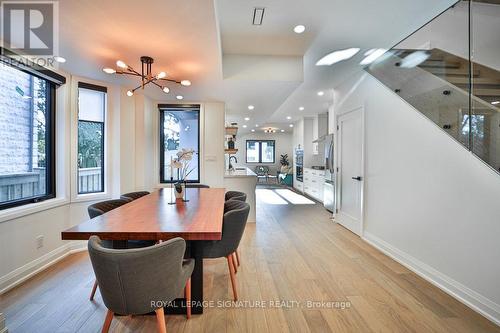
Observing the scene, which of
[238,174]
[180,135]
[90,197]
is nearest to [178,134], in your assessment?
[180,135]

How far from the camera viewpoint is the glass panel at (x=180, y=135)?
5.00 m

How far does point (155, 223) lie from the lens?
178 cm

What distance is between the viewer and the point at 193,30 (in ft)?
7.22

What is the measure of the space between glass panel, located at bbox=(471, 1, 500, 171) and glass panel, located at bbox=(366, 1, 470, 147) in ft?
0.27

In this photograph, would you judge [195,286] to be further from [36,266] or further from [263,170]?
[263,170]

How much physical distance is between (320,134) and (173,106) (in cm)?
493

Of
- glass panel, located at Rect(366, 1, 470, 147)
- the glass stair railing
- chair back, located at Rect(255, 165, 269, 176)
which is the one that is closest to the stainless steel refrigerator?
glass panel, located at Rect(366, 1, 470, 147)

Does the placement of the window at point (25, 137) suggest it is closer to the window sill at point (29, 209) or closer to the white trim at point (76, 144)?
the window sill at point (29, 209)

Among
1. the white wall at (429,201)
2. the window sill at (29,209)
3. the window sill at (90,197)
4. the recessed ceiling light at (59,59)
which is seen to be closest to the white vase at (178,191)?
the window sill at (29,209)

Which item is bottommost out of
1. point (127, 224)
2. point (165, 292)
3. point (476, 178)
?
point (165, 292)

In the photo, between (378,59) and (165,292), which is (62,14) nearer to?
(165,292)

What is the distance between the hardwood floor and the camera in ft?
6.15

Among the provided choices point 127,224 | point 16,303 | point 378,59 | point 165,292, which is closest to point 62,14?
point 127,224

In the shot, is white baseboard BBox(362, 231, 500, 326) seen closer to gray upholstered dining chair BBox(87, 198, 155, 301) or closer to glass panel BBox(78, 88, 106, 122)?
gray upholstered dining chair BBox(87, 198, 155, 301)
